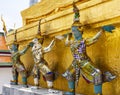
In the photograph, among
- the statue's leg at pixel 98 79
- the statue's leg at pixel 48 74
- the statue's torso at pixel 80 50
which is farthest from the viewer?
the statue's leg at pixel 48 74

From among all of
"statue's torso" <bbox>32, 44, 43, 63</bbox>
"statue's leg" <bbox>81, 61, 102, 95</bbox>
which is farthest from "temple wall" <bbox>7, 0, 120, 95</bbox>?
"statue's torso" <bbox>32, 44, 43, 63</bbox>

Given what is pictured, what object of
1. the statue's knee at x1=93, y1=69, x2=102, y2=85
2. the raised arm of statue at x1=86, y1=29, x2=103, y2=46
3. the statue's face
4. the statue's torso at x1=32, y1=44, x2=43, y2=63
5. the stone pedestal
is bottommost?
the stone pedestal

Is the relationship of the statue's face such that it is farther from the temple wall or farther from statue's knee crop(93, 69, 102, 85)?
statue's knee crop(93, 69, 102, 85)

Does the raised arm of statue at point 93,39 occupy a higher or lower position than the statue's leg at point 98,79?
higher

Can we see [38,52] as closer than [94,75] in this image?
No

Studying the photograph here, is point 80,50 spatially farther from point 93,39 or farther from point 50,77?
point 50,77

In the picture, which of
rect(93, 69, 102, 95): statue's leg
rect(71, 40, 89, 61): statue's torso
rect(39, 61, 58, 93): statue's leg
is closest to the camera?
rect(93, 69, 102, 95): statue's leg

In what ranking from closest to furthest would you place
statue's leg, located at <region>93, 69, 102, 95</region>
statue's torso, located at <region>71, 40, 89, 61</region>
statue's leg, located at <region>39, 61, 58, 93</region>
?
statue's leg, located at <region>93, 69, 102, 95</region> < statue's torso, located at <region>71, 40, 89, 61</region> < statue's leg, located at <region>39, 61, 58, 93</region>

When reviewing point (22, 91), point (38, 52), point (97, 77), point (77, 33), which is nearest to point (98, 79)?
point (97, 77)

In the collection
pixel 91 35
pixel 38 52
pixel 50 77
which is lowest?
pixel 50 77

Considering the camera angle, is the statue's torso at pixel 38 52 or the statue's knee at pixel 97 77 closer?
the statue's knee at pixel 97 77

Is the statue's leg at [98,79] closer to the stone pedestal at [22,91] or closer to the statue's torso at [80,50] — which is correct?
the statue's torso at [80,50]

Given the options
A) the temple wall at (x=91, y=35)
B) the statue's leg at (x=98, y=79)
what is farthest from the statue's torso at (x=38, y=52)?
the statue's leg at (x=98, y=79)

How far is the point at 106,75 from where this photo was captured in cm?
148
